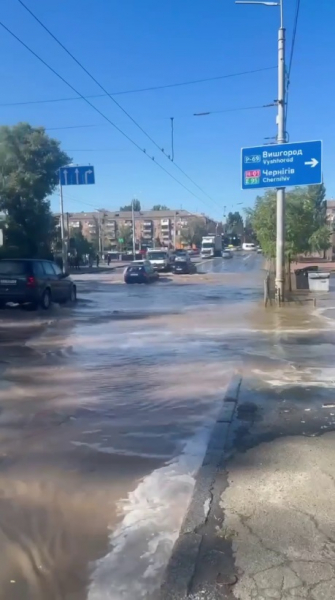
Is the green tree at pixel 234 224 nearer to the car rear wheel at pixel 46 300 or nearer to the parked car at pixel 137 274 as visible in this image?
the parked car at pixel 137 274

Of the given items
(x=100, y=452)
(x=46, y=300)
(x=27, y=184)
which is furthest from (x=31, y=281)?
(x=27, y=184)

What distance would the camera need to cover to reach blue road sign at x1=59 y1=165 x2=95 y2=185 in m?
31.2

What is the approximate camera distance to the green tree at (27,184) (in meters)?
46.7

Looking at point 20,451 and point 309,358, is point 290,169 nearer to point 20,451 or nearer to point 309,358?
point 309,358

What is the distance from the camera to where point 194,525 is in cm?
422

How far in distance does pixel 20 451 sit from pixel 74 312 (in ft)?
44.0

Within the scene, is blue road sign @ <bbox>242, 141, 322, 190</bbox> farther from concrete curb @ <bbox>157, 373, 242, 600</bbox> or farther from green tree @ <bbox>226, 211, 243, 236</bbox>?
green tree @ <bbox>226, 211, 243, 236</bbox>

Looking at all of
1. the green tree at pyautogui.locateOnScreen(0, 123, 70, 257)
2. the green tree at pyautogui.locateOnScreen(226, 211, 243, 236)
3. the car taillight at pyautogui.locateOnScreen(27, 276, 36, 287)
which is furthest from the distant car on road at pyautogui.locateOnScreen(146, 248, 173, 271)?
the green tree at pyautogui.locateOnScreen(226, 211, 243, 236)

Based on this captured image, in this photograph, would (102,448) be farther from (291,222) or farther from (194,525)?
(291,222)

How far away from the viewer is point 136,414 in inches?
278

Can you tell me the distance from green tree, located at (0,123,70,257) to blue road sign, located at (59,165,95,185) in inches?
595

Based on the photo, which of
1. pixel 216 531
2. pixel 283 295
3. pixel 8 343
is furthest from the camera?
pixel 283 295

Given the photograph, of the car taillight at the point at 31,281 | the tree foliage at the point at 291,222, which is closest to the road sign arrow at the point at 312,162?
the tree foliage at the point at 291,222

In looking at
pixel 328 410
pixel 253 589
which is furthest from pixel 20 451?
pixel 328 410
